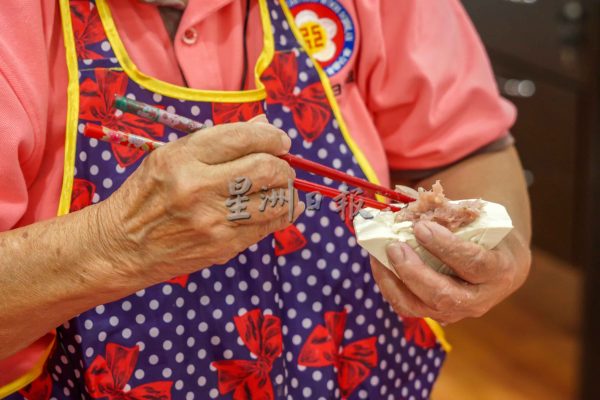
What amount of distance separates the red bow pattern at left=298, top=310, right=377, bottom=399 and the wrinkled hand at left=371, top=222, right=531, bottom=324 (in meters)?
0.12

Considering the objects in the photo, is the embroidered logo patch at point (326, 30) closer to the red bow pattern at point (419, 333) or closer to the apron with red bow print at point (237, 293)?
the apron with red bow print at point (237, 293)

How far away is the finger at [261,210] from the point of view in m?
0.86

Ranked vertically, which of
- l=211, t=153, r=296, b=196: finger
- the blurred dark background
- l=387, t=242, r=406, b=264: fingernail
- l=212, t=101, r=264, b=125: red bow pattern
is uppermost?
l=212, t=101, r=264, b=125: red bow pattern

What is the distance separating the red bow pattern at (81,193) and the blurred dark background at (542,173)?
1.72m

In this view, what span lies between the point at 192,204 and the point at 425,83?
1.63 feet

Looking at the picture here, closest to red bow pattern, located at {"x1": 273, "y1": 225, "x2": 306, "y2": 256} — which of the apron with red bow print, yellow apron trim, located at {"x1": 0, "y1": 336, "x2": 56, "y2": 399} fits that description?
the apron with red bow print

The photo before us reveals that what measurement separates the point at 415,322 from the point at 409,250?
0.96ft

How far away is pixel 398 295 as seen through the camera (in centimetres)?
104

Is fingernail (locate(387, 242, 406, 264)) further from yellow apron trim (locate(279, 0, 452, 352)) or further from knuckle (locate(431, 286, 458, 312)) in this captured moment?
yellow apron trim (locate(279, 0, 452, 352))

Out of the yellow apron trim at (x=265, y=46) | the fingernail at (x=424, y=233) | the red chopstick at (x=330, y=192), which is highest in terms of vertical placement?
the yellow apron trim at (x=265, y=46)

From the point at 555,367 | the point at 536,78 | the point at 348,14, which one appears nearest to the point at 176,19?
the point at 348,14

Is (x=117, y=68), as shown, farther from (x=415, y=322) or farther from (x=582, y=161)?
(x=582, y=161)

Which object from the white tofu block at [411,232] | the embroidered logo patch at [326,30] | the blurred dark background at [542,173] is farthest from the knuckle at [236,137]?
the blurred dark background at [542,173]

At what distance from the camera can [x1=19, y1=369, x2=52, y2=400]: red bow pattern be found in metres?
1.05
